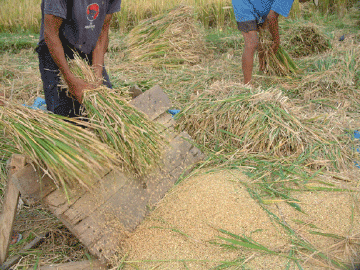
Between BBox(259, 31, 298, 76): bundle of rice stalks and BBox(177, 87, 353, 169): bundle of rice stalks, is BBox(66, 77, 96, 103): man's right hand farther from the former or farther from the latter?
BBox(259, 31, 298, 76): bundle of rice stalks

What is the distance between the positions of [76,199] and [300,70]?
10.8 ft

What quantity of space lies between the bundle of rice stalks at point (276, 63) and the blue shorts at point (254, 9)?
41cm

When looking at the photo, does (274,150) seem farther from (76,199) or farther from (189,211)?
(76,199)

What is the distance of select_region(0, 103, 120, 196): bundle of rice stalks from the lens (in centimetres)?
148

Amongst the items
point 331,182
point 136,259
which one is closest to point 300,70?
point 331,182

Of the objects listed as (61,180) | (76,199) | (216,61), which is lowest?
(216,61)

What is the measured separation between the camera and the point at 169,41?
15.9 feet

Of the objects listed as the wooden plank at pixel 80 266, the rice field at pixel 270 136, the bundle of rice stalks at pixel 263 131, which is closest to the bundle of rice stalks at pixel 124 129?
the rice field at pixel 270 136

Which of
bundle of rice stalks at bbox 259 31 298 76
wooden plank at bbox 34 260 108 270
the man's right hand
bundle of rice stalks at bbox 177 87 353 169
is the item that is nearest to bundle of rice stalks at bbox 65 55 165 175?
the man's right hand

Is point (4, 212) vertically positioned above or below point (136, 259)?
above

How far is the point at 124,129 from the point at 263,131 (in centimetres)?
116

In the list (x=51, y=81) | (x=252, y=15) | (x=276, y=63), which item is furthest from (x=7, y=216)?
→ (x=276, y=63)

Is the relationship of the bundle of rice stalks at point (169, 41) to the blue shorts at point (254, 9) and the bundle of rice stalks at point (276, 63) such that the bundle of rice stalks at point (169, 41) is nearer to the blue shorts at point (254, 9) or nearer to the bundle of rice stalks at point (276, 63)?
the bundle of rice stalks at point (276, 63)

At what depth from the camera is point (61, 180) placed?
57.7 inches
